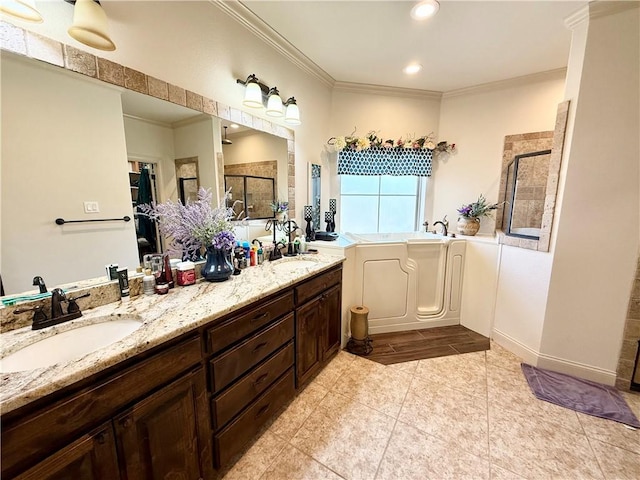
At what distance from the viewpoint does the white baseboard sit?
6.38 feet

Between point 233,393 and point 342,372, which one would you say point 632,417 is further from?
point 233,393

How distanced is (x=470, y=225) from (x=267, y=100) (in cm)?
248

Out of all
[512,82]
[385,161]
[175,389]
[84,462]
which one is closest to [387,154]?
[385,161]

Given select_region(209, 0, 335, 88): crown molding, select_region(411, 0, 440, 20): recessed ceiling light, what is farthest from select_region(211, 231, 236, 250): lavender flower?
select_region(411, 0, 440, 20): recessed ceiling light

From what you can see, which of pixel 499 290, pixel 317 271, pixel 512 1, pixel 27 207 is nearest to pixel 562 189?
pixel 499 290

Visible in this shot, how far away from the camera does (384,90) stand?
9.96ft

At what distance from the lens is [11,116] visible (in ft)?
3.25

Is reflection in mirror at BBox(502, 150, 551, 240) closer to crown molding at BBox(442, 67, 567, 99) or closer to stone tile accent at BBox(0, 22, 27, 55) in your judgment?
crown molding at BBox(442, 67, 567, 99)

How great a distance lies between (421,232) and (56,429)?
11.1 ft

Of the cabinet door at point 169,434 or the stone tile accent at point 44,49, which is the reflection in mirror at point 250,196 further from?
the cabinet door at point 169,434

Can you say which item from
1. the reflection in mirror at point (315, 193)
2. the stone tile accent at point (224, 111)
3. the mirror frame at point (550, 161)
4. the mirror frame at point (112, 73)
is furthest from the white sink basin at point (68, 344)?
the mirror frame at point (550, 161)

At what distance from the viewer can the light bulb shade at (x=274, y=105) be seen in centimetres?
207

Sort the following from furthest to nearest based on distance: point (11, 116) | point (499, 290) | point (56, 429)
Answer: point (499, 290) → point (11, 116) → point (56, 429)

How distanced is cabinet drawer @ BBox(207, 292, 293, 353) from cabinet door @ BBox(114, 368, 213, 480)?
14cm
